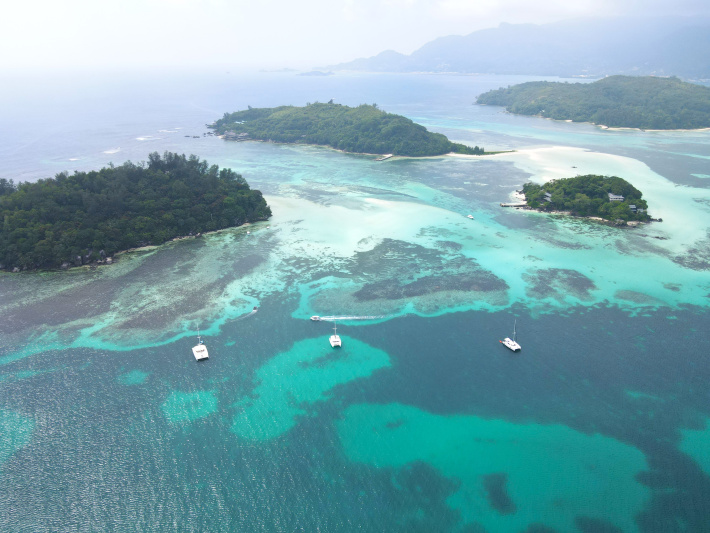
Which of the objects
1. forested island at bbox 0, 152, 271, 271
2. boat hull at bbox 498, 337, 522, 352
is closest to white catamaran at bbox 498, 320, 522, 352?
boat hull at bbox 498, 337, 522, 352

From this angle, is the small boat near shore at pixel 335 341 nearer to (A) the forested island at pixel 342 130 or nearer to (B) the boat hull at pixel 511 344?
(B) the boat hull at pixel 511 344

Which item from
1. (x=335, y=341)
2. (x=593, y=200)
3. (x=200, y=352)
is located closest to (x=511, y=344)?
(x=335, y=341)

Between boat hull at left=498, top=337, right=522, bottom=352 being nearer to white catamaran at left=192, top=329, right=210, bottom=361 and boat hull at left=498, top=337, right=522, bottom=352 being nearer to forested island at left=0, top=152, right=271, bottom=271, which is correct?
white catamaran at left=192, top=329, right=210, bottom=361

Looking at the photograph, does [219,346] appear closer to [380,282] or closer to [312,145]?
[380,282]

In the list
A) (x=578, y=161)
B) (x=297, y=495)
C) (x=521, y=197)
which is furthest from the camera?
(x=578, y=161)

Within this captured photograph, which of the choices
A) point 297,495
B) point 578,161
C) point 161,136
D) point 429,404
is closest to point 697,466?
point 429,404
